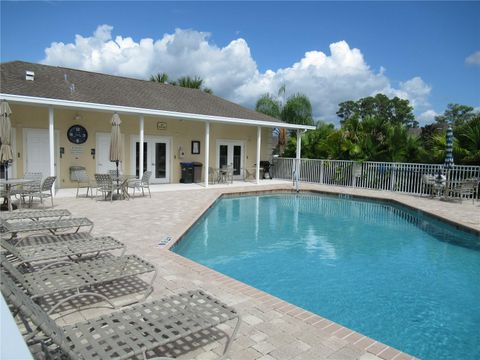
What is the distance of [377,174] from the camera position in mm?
15852

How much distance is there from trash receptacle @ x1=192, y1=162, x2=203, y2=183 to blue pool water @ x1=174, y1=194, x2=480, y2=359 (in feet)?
18.5

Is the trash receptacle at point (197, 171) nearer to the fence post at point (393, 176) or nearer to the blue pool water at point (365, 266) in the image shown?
the blue pool water at point (365, 266)

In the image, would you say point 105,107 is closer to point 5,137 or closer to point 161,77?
point 5,137

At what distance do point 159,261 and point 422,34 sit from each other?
13508 mm

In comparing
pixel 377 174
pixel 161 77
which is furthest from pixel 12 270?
pixel 161 77

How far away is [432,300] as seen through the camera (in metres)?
5.02

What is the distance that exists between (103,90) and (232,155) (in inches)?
282

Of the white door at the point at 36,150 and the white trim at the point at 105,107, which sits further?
the white door at the point at 36,150

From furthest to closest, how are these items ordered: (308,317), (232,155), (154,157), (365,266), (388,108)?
1. (388,108)
2. (232,155)
3. (154,157)
4. (365,266)
5. (308,317)

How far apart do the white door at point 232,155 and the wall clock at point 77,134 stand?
6.65m

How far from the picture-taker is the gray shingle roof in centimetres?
1179

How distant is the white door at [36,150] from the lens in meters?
12.2

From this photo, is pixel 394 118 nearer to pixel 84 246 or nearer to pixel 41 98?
pixel 41 98

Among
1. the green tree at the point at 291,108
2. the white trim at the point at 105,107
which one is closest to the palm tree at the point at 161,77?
the green tree at the point at 291,108
